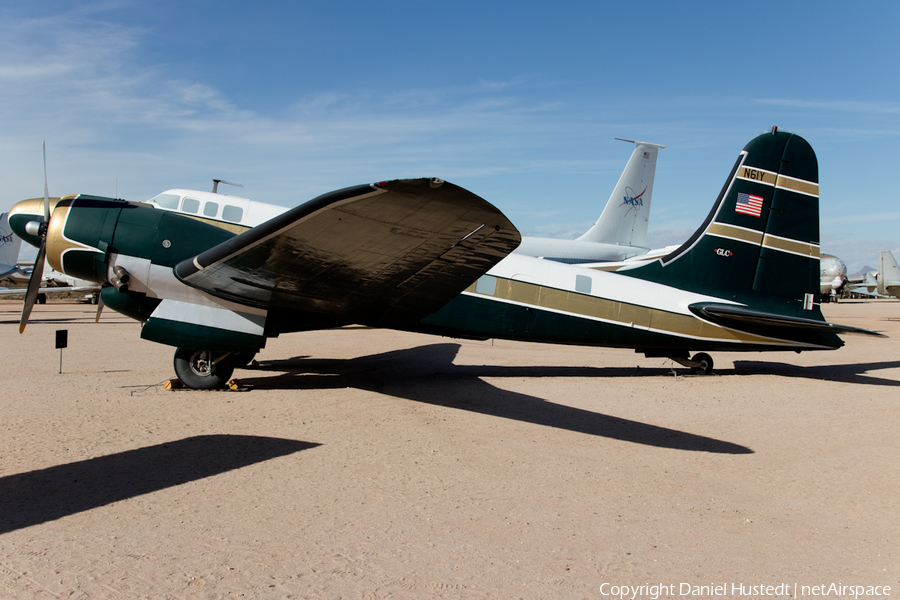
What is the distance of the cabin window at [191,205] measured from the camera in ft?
34.8

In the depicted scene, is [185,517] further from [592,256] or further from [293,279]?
[592,256]

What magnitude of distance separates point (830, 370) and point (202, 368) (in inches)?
537

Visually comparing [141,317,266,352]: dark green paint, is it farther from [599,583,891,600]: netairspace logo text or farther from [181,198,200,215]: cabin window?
[599,583,891,600]: netairspace logo text

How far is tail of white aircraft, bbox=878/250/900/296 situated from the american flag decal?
122 feet

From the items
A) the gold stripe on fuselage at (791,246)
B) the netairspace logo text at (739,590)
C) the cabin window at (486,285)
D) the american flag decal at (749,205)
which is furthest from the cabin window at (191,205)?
the gold stripe on fuselage at (791,246)

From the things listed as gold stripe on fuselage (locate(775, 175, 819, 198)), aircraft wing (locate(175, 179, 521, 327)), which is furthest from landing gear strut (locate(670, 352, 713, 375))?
aircraft wing (locate(175, 179, 521, 327))

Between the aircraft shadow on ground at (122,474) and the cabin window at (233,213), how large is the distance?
528 centimetres

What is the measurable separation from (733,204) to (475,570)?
10.7 m

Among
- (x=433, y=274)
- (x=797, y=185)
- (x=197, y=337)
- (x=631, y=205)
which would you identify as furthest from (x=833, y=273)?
(x=197, y=337)

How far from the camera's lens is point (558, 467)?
584cm

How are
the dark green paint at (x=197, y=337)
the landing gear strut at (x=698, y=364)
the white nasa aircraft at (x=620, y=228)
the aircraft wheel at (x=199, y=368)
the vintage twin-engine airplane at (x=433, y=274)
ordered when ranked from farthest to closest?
1. the white nasa aircraft at (x=620, y=228)
2. the landing gear strut at (x=698, y=364)
3. the aircraft wheel at (x=199, y=368)
4. the dark green paint at (x=197, y=337)
5. the vintage twin-engine airplane at (x=433, y=274)

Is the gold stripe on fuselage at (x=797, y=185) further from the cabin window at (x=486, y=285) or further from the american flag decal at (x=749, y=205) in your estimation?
the cabin window at (x=486, y=285)

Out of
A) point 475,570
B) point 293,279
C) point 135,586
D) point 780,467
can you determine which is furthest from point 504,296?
point 135,586

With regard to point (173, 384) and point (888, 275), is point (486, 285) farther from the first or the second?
point (888, 275)
